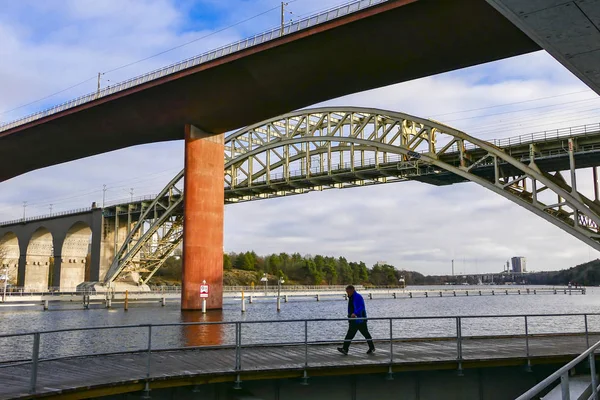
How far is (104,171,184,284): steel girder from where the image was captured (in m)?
83.9

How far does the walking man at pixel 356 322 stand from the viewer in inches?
521

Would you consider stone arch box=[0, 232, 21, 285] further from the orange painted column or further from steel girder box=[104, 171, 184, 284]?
the orange painted column

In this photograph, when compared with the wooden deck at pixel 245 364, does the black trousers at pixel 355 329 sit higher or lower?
higher

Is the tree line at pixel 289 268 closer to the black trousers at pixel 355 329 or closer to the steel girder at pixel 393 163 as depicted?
the steel girder at pixel 393 163

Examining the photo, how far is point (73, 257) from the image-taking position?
329ft

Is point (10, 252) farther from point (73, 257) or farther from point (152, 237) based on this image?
point (152, 237)

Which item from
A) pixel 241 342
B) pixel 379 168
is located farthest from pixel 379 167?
pixel 241 342

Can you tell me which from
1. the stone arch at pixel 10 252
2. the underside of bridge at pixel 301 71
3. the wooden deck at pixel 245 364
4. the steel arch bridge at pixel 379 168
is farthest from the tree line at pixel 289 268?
the wooden deck at pixel 245 364

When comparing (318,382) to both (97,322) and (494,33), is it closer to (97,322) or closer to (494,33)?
(494,33)

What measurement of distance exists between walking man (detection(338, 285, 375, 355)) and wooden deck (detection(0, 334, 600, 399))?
0.80ft

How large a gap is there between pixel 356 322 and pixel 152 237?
78.7 metres

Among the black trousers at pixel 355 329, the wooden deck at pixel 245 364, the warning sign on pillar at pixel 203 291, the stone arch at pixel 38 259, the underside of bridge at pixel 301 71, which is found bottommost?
the wooden deck at pixel 245 364

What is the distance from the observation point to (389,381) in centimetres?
1221

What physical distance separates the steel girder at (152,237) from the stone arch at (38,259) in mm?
24624
